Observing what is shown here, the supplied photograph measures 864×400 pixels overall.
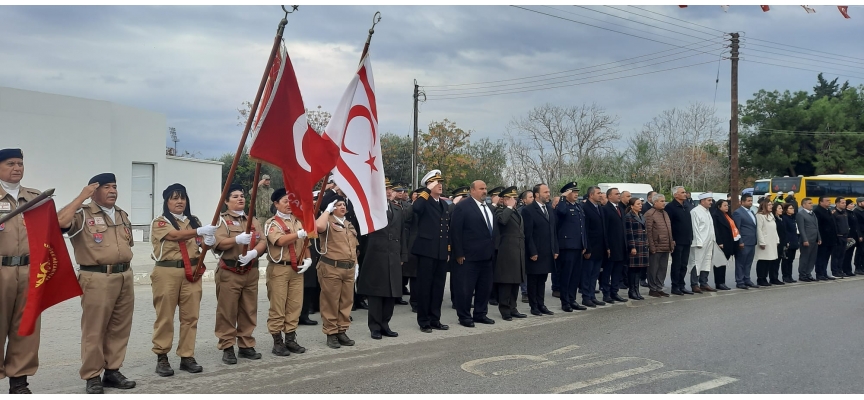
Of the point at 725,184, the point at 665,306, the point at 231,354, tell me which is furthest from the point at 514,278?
the point at 725,184

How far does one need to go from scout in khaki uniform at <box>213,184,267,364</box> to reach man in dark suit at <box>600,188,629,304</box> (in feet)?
21.9

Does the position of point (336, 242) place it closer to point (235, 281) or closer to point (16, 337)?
point (235, 281)

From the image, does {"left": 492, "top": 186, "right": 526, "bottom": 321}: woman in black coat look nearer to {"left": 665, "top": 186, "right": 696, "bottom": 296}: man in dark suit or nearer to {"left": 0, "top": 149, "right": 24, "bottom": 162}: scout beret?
{"left": 665, "top": 186, "right": 696, "bottom": 296}: man in dark suit

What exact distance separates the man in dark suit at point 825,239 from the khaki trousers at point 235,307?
1398 centimetres

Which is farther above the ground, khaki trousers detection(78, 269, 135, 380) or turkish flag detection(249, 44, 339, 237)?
turkish flag detection(249, 44, 339, 237)

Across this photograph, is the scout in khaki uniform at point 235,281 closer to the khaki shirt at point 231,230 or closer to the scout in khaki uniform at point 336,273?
the khaki shirt at point 231,230

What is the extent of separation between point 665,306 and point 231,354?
7.19m

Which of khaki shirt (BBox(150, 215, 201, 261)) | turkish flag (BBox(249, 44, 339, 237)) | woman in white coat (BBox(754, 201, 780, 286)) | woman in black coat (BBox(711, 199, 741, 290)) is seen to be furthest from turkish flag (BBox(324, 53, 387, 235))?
woman in white coat (BBox(754, 201, 780, 286))

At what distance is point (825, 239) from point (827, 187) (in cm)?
2681

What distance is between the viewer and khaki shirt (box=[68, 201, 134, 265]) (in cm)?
568

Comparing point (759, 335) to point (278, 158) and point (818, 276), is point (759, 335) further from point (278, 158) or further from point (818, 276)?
point (818, 276)

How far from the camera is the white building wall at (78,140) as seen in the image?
2059cm

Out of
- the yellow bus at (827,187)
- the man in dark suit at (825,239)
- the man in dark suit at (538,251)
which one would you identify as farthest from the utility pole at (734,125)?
the man in dark suit at (538,251)

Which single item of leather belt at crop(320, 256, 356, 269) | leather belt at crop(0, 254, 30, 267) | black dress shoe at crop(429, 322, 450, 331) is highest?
leather belt at crop(0, 254, 30, 267)
